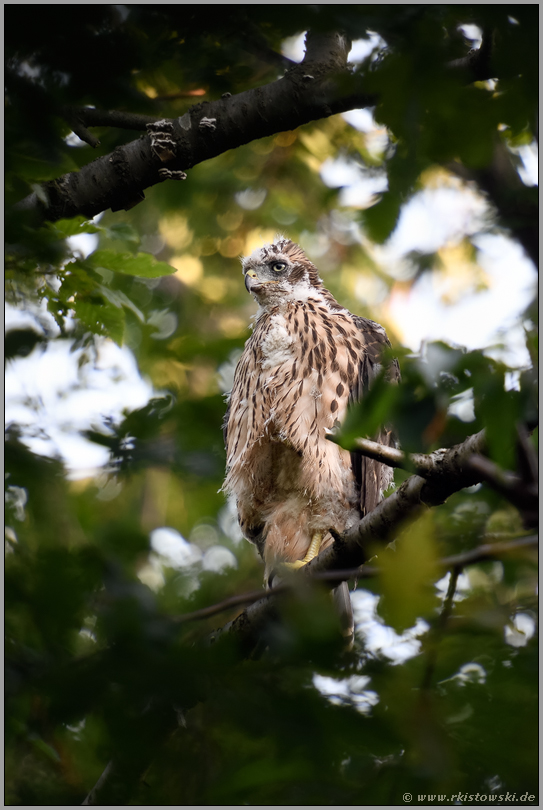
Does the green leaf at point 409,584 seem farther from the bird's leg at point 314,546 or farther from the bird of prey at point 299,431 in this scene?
the bird's leg at point 314,546

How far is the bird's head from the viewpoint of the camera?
12.7 ft

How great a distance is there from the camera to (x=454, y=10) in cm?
141

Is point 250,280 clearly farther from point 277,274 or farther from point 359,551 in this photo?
point 359,551

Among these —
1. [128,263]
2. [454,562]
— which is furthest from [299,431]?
[454,562]

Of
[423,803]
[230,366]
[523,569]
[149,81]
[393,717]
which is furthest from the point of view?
[230,366]

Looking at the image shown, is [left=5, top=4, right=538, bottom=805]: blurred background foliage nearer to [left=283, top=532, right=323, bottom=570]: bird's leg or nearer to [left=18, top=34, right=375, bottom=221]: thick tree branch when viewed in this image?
[left=18, top=34, right=375, bottom=221]: thick tree branch

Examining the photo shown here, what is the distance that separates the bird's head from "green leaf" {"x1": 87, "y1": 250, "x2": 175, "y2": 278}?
1723 millimetres

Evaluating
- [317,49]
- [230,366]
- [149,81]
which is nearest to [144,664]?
[149,81]

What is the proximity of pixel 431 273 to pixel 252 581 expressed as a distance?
133 inches

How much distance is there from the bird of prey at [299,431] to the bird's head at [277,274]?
0.17 meters

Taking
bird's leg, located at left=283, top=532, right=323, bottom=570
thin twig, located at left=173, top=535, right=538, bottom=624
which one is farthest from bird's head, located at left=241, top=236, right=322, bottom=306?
thin twig, located at left=173, top=535, right=538, bottom=624

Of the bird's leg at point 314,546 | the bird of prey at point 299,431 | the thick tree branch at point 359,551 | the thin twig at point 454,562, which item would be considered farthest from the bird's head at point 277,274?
the thin twig at point 454,562

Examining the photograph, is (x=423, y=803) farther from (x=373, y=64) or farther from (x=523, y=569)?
(x=373, y=64)

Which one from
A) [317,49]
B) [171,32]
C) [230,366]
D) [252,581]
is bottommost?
[252,581]
